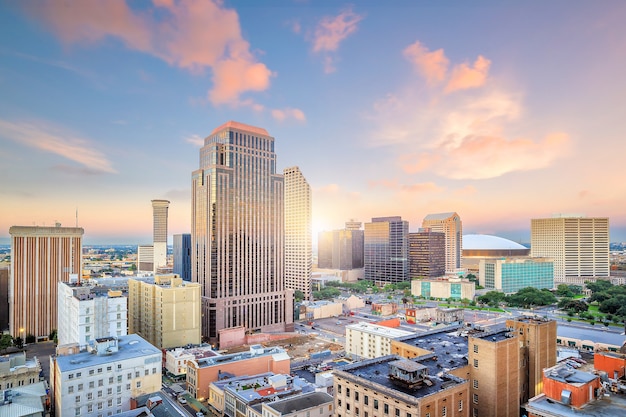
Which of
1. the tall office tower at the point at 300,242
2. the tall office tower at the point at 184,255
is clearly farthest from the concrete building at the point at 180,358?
the tall office tower at the point at 184,255

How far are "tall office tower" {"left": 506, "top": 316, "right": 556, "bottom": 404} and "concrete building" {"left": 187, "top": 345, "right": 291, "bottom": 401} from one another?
44172 mm

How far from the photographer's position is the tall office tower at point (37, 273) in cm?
11762

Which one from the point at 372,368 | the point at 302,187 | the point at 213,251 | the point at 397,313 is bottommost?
the point at 397,313

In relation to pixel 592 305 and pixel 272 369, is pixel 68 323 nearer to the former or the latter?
pixel 272 369

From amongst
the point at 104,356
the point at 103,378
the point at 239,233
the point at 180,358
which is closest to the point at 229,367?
the point at 180,358

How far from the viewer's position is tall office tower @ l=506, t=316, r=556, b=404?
59.8 metres

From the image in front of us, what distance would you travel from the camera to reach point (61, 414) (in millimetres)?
55969

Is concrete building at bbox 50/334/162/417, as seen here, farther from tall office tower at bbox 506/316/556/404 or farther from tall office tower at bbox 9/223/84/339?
tall office tower at bbox 9/223/84/339

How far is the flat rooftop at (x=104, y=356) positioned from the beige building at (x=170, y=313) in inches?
1280

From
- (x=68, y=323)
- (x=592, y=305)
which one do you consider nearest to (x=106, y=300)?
(x=68, y=323)

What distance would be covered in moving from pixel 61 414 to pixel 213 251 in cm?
6490

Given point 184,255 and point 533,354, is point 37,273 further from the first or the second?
point 533,354

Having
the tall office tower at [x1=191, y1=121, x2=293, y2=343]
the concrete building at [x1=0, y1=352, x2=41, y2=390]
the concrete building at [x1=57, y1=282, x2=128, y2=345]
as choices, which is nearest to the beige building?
the tall office tower at [x1=191, y1=121, x2=293, y2=343]

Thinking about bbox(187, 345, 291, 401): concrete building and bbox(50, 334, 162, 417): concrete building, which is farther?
bbox(187, 345, 291, 401): concrete building
